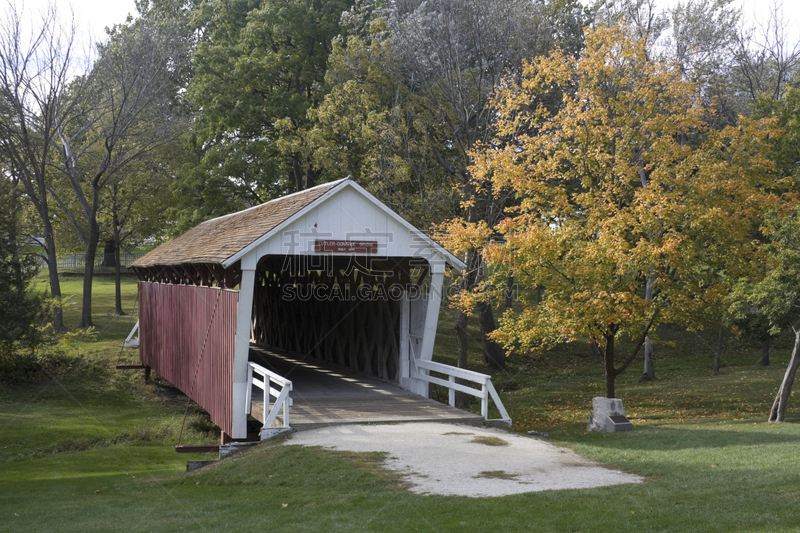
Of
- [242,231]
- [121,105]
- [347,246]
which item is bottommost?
[347,246]

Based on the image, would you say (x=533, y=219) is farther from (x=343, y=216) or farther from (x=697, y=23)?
(x=697, y=23)

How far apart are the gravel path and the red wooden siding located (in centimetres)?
240

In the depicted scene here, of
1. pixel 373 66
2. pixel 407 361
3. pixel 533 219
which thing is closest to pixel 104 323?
pixel 373 66

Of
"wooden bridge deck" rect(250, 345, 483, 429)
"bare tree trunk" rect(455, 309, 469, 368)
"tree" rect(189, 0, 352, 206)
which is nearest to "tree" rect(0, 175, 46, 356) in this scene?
"wooden bridge deck" rect(250, 345, 483, 429)

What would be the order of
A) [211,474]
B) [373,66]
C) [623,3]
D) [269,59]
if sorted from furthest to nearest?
[269,59] < [623,3] < [373,66] < [211,474]

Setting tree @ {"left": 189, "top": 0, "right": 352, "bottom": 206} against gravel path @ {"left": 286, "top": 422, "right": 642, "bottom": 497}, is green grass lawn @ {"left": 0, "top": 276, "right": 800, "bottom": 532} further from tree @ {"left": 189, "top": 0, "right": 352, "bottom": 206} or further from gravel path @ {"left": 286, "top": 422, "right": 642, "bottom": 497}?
tree @ {"left": 189, "top": 0, "right": 352, "bottom": 206}

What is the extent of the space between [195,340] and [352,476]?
743 cm

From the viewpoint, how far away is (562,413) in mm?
15555

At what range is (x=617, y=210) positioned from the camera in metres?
12.4

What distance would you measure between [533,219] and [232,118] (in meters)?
14.6

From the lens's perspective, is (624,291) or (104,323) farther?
(104,323)

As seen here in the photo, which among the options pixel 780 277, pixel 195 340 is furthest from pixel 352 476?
pixel 780 277

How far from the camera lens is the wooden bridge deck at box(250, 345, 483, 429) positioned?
36.1 feet

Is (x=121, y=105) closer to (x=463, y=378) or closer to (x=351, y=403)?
(x=351, y=403)
